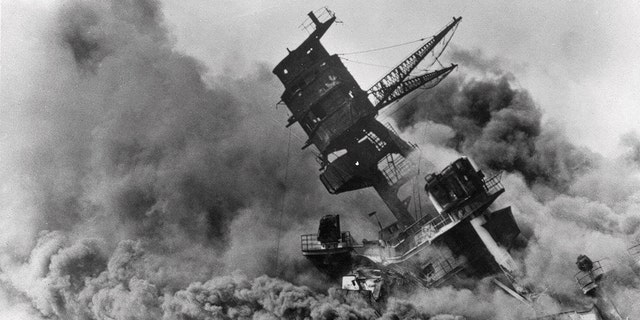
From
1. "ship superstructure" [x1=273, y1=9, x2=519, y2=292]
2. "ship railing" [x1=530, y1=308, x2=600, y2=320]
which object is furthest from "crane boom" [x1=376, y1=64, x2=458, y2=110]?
"ship railing" [x1=530, y1=308, x2=600, y2=320]

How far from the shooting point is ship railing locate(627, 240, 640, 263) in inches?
801

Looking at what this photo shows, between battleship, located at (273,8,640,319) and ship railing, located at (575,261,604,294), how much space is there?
0.04 meters

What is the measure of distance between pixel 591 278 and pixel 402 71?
15.7m

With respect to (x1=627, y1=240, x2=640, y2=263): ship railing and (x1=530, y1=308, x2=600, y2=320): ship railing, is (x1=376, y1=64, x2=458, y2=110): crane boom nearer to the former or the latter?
(x1=627, y1=240, x2=640, y2=263): ship railing

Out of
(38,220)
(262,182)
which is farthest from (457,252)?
(38,220)

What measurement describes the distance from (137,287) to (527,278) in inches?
912

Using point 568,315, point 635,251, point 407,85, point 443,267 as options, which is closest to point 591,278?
point 568,315

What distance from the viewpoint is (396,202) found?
100.0 ft

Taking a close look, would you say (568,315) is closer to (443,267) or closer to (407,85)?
(443,267)

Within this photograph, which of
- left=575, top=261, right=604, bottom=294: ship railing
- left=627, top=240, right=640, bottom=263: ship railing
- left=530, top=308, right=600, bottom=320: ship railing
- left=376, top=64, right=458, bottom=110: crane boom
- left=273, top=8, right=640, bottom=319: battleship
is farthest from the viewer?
left=376, top=64, right=458, bottom=110: crane boom

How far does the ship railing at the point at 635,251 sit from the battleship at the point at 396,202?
1.23 ft

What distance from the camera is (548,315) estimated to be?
20.6 meters

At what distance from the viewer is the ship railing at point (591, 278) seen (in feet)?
65.2

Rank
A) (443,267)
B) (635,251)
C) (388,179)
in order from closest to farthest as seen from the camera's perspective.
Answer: (635,251) < (443,267) < (388,179)
